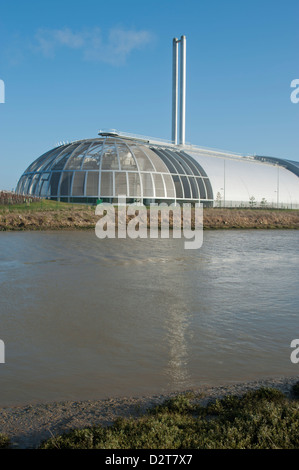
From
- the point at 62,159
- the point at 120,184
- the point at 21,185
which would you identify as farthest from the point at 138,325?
the point at 21,185

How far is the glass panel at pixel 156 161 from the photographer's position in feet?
202

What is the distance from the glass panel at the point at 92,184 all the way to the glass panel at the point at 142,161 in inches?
249

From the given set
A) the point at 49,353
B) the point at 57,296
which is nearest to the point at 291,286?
the point at 57,296

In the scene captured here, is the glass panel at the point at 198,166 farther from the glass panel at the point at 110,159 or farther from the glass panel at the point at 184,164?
the glass panel at the point at 110,159

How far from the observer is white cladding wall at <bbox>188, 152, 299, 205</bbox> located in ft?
237

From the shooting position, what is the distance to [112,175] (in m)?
57.7

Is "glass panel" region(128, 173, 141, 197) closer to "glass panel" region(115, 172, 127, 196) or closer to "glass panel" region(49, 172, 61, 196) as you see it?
"glass panel" region(115, 172, 127, 196)

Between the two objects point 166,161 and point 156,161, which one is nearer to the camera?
point 156,161

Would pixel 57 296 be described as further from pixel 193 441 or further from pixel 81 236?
pixel 81 236

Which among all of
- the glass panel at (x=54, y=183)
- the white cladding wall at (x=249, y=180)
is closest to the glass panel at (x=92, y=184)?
the glass panel at (x=54, y=183)

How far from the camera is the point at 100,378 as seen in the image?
7.50 m

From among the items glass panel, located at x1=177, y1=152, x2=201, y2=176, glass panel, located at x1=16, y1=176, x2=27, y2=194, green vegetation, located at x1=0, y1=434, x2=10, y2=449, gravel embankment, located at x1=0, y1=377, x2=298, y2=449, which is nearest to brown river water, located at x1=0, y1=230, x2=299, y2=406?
gravel embankment, located at x1=0, y1=377, x2=298, y2=449

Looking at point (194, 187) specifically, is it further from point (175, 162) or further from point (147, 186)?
point (147, 186)

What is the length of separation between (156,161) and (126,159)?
4.83m
